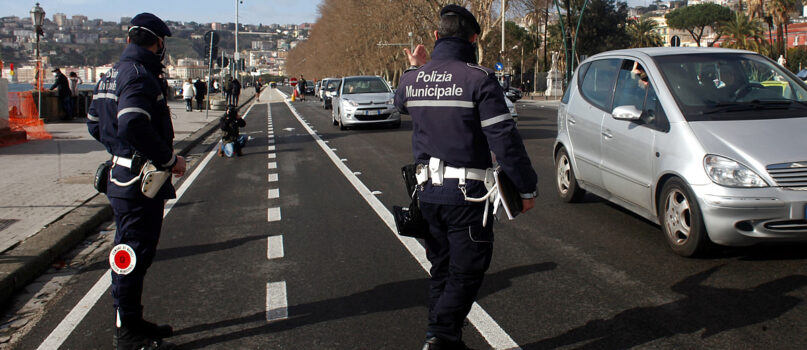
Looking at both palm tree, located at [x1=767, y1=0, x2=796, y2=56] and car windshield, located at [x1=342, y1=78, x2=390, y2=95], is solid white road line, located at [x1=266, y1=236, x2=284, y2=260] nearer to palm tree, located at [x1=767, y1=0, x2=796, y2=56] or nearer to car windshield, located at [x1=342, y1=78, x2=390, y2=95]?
car windshield, located at [x1=342, y1=78, x2=390, y2=95]

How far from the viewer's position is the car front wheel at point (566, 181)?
801 centimetres

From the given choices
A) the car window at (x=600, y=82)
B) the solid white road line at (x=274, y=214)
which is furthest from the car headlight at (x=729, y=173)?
the solid white road line at (x=274, y=214)

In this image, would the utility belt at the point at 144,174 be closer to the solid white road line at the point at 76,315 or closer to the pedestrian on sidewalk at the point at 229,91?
the solid white road line at the point at 76,315

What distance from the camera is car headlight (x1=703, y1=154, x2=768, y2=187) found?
5234mm

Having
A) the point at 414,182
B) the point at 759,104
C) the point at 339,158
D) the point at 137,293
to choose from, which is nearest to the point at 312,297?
the point at 137,293

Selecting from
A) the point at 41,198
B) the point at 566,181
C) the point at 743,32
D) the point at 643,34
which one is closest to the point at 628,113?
the point at 566,181

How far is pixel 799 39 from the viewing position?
112 m

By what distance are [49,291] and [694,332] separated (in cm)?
445

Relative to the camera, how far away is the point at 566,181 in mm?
8219

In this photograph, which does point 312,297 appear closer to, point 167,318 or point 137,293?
point 167,318

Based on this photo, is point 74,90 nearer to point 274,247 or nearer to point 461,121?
point 274,247

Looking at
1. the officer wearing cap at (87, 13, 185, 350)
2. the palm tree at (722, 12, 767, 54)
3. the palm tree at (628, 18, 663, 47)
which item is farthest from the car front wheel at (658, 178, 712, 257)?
the palm tree at (628, 18, 663, 47)

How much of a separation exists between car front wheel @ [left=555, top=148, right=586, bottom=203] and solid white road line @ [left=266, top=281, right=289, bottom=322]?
12.3 ft

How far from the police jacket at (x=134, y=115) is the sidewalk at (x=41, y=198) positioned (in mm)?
1891
